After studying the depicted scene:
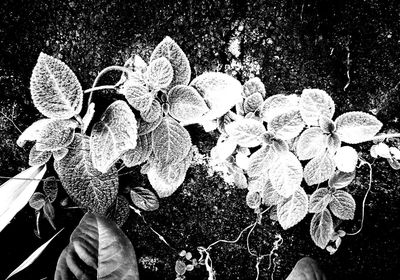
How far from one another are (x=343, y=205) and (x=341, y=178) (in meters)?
0.09

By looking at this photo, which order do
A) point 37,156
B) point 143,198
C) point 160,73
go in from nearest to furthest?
point 160,73 → point 37,156 → point 143,198

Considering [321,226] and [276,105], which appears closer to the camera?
[276,105]

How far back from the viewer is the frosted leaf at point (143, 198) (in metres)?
1.14

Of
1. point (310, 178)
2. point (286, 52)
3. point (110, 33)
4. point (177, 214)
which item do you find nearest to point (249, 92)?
point (286, 52)

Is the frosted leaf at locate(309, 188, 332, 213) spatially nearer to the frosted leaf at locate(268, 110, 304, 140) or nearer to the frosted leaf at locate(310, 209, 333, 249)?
the frosted leaf at locate(310, 209, 333, 249)

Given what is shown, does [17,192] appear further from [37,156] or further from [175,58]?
[175,58]

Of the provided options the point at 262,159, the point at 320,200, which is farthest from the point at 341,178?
the point at 262,159

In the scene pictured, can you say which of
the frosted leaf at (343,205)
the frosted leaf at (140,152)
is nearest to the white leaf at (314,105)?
the frosted leaf at (343,205)

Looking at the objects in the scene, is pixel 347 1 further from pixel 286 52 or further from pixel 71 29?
pixel 71 29

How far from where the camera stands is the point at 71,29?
3.14ft

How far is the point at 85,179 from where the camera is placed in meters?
1.00

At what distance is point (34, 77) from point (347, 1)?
0.70m

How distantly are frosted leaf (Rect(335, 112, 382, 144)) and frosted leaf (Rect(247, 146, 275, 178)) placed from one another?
0.53 feet

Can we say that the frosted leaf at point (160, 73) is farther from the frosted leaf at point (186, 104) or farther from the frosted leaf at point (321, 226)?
the frosted leaf at point (321, 226)
